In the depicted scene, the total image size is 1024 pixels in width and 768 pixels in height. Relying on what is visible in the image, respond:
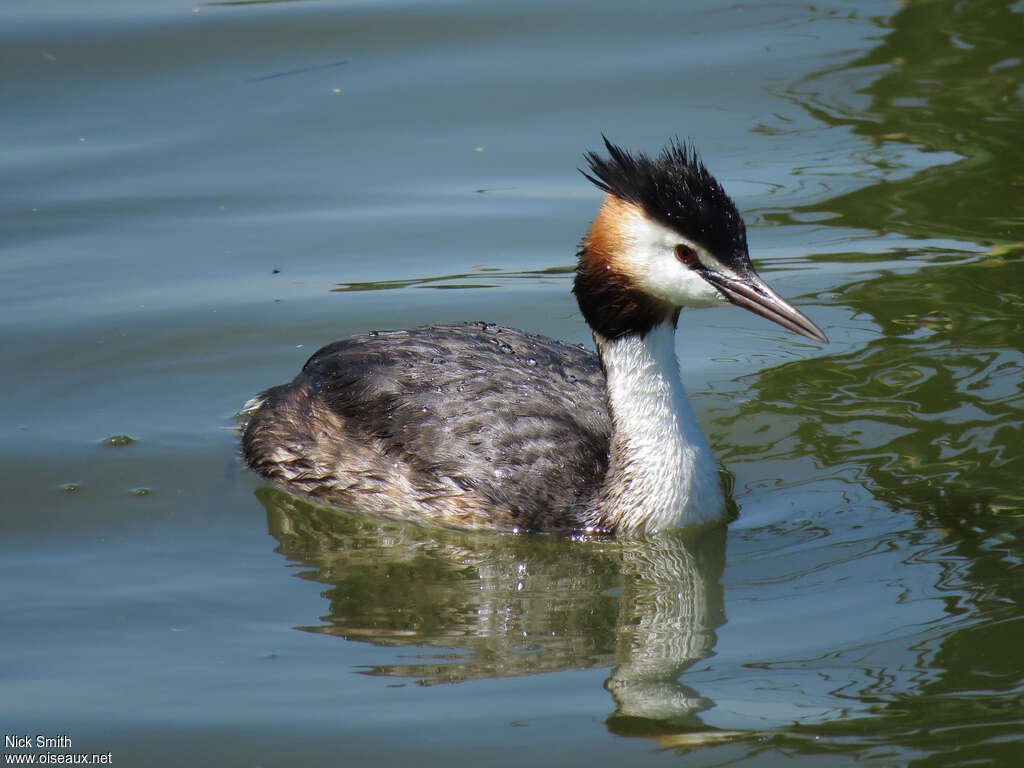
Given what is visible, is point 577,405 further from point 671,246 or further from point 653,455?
point 671,246

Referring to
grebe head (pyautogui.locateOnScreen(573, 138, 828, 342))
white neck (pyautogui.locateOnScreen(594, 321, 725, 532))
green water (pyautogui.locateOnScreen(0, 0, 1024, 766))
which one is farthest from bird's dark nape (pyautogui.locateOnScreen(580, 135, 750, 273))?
green water (pyautogui.locateOnScreen(0, 0, 1024, 766))

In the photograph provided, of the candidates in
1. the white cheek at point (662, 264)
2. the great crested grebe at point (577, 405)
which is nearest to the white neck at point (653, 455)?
the great crested grebe at point (577, 405)

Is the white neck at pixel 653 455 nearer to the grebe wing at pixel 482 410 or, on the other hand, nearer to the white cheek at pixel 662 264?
the grebe wing at pixel 482 410

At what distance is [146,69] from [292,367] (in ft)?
14.0

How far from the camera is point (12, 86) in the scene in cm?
1097

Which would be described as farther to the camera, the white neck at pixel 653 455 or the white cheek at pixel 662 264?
the white neck at pixel 653 455

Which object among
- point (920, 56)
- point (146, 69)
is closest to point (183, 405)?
point (146, 69)

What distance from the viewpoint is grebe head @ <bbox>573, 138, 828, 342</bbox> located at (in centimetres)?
606

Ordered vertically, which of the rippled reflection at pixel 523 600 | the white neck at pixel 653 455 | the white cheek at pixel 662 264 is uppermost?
the white cheek at pixel 662 264

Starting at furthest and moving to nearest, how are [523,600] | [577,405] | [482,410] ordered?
[577,405], [482,410], [523,600]

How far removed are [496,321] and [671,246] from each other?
2.31 metres

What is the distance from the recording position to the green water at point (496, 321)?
5.16 meters

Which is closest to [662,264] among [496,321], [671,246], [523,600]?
[671,246]

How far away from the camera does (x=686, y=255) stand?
6.14 meters
